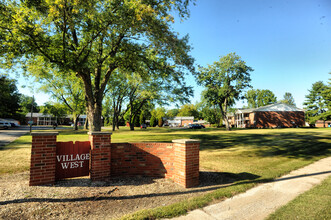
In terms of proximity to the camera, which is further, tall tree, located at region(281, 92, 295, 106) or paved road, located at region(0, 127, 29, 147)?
tall tree, located at region(281, 92, 295, 106)

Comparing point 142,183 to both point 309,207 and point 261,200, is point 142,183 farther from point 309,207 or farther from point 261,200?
point 309,207

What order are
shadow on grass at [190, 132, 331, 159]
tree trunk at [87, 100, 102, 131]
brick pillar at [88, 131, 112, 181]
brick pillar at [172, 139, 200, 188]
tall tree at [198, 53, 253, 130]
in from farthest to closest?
tall tree at [198, 53, 253, 130] → tree trunk at [87, 100, 102, 131] → shadow on grass at [190, 132, 331, 159] → brick pillar at [88, 131, 112, 181] → brick pillar at [172, 139, 200, 188]

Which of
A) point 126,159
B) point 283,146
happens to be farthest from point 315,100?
point 126,159

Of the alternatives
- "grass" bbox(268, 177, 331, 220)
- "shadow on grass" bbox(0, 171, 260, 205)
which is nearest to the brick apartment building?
"shadow on grass" bbox(0, 171, 260, 205)

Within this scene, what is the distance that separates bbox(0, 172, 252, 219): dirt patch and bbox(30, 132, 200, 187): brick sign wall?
0.27 meters

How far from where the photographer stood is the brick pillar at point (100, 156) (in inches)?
205

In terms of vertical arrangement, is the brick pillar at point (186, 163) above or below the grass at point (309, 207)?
above

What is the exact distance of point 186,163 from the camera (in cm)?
502

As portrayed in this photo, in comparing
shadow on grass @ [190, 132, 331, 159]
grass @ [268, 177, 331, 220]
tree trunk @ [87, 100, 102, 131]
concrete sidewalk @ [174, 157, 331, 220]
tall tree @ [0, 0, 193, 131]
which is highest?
tall tree @ [0, 0, 193, 131]

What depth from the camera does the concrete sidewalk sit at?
3.44 m

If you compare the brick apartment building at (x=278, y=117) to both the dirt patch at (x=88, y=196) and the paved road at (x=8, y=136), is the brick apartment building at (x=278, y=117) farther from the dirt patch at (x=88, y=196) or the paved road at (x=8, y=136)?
the paved road at (x=8, y=136)

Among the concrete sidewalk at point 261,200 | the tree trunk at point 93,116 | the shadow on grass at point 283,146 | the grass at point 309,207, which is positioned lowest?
the shadow on grass at point 283,146

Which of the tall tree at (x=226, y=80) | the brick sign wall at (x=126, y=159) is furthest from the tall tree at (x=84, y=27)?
the tall tree at (x=226, y=80)

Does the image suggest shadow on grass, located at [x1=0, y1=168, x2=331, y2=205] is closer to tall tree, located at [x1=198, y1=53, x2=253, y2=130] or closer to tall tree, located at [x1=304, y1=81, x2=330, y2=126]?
tall tree, located at [x1=198, y1=53, x2=253, y2=130]
